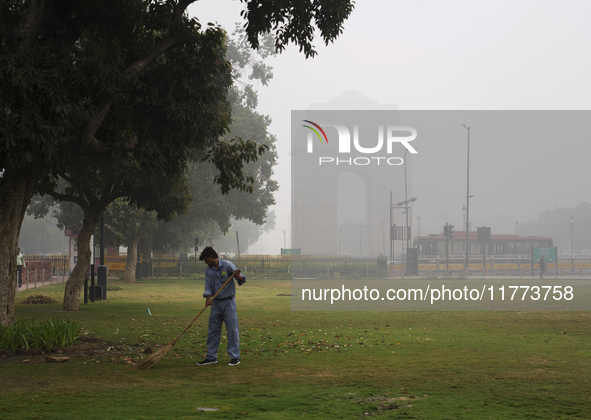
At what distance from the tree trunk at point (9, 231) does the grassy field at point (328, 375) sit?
5.62ft

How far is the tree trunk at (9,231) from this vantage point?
11062 millimetres

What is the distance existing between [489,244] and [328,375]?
155 feet

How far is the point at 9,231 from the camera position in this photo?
36.5ft

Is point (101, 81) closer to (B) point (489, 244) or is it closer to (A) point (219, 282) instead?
(A) point (219, 282)

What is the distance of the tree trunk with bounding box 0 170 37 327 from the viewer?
11.1 metres

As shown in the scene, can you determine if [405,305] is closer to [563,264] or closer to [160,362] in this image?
[160,362]

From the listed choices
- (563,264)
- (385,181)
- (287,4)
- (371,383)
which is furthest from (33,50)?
(385,181)

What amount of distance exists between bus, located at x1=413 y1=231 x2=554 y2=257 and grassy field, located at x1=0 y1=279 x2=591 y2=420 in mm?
Answer: 38932

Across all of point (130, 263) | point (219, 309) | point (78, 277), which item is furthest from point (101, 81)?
point (130, 263)

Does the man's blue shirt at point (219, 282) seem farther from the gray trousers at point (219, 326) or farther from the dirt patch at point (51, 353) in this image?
the dirt patch at point (51, 353)

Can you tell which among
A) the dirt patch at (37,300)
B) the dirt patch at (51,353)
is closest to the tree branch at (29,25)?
the dirt patch at (51,353)

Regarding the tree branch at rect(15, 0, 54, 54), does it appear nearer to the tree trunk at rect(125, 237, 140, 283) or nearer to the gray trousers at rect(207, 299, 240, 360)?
the gray trousers at rect(207, 299, 240, 360)

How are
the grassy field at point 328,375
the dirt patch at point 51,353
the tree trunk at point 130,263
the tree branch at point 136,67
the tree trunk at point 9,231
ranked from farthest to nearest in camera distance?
the tree trunk at point 130,263, the tree branch at point 136,67, the tree trunk at point 9,231, the dirt patch at point 51,353, the grassy field at point 328,375

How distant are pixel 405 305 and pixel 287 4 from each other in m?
12.0
